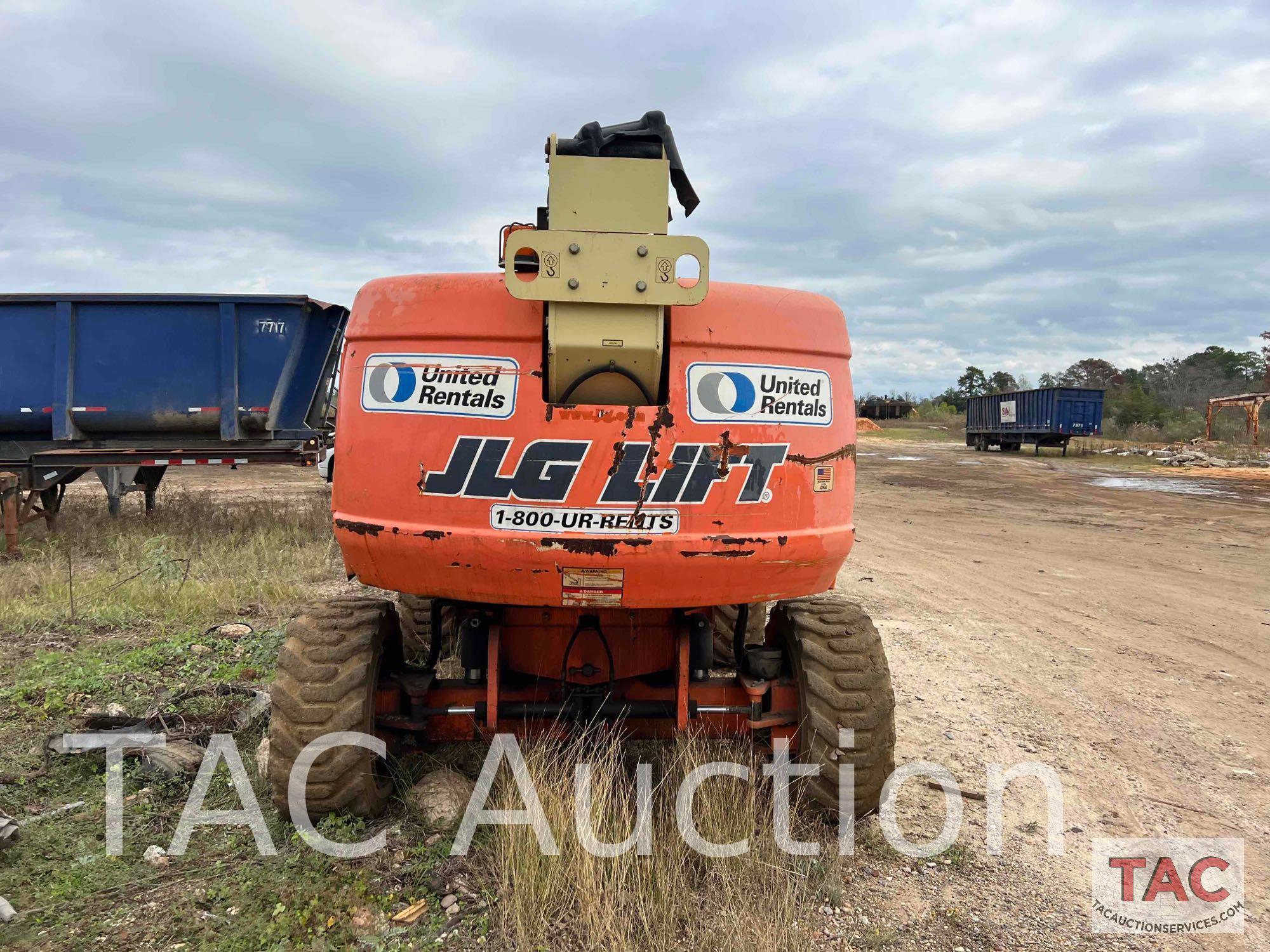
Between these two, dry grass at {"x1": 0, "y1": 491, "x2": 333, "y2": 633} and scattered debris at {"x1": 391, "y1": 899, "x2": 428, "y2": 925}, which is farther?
dry grass at {"x1": 0, "y1": 491, "x2": 333, "y2": 633}

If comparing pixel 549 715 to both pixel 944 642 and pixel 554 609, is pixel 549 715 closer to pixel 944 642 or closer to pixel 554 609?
pixel 554 609

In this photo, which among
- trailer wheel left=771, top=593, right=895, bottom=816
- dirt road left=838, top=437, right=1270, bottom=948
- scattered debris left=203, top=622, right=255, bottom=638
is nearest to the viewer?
trailer wheel left=771, top=593, right=895, bottom=816

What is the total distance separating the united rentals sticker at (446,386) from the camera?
8.77 feet

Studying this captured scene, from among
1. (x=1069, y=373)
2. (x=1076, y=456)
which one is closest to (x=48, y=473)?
(x=1076, y=456)

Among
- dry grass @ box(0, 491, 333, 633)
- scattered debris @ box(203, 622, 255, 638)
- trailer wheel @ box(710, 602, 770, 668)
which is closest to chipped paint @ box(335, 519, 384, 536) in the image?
trailer wheel @ box(710, 602, 770, 668)

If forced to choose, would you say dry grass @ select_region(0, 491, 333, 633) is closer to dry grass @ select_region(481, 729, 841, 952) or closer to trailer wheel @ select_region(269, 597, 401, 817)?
trailer wheel @ select_region(269, 597, 401, 817)

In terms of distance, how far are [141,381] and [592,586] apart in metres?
9.36

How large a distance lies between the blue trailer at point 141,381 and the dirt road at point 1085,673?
23.6 feet

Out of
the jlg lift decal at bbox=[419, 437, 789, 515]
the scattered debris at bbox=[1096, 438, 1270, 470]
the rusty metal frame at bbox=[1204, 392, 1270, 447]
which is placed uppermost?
the rusty metal frame at bbox=[1204, 392, 1270, 447]

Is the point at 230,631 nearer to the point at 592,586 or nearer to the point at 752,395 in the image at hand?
the point at 592,586

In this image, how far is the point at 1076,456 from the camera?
30250 millimetres

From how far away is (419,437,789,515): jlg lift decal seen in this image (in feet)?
8.61

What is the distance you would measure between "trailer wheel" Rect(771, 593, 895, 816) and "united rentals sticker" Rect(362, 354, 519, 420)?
151cm

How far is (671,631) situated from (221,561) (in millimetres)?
6236
